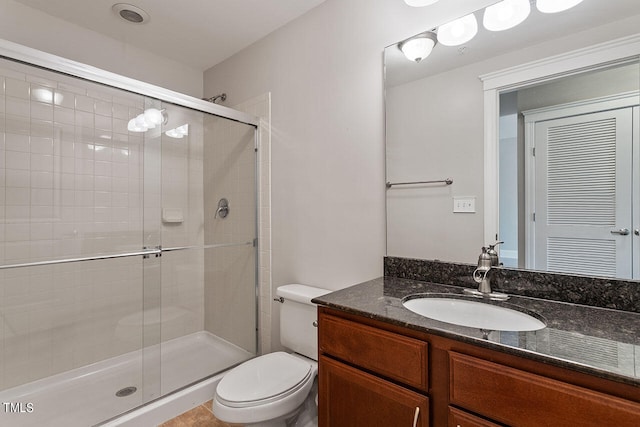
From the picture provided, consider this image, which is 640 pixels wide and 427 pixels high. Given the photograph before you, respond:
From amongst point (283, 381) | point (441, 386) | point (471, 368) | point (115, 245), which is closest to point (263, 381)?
point (283, 381)

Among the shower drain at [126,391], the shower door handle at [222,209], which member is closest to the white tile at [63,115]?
the shower door handle at [222,209]

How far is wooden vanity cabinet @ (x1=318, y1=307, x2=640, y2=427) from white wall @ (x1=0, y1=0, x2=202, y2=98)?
2.40 metres

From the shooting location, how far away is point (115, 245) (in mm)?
2199

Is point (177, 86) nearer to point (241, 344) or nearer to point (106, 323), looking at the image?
point (106, 323)

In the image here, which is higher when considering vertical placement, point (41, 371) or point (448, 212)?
point (448, 212)

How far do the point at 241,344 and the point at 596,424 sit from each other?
2152 millimetres

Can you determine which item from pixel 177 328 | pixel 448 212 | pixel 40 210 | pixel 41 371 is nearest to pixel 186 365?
pixel 177 328

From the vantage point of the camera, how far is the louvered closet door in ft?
3.43

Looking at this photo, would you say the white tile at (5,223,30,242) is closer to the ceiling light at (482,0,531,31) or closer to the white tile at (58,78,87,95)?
the white tile at (58,78,87,95)

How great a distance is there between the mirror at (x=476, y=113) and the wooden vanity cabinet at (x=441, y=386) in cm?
58

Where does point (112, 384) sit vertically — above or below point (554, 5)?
below

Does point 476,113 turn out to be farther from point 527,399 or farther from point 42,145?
point 42,145

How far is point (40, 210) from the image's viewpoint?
198cm

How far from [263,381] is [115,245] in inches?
59.1
